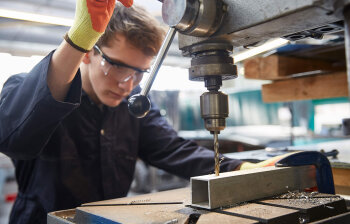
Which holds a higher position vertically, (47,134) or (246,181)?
(47,134)

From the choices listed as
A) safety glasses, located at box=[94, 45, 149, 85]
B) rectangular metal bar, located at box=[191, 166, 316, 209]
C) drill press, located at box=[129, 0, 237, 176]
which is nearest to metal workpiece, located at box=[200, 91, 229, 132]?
drill press, located at box=[129, 0, 237, 176]

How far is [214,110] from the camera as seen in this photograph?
2.61 ft

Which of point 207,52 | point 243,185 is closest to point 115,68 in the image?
point 207,52

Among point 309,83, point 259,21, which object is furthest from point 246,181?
point 309,83

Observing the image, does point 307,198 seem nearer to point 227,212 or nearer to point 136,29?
point 227,212

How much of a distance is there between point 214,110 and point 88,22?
0.45m

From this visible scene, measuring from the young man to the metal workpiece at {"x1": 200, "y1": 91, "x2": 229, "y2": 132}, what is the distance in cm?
42

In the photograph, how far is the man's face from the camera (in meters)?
1.37

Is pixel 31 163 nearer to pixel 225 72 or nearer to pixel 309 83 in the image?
pixel 225 72

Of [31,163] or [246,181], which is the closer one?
[246,181]

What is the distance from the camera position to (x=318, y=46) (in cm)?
179

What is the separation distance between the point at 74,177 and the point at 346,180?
1.15 metres

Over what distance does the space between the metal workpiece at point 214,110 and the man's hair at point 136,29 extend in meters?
0.70

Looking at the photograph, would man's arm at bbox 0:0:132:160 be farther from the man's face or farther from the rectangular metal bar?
the rectangular metal bar
